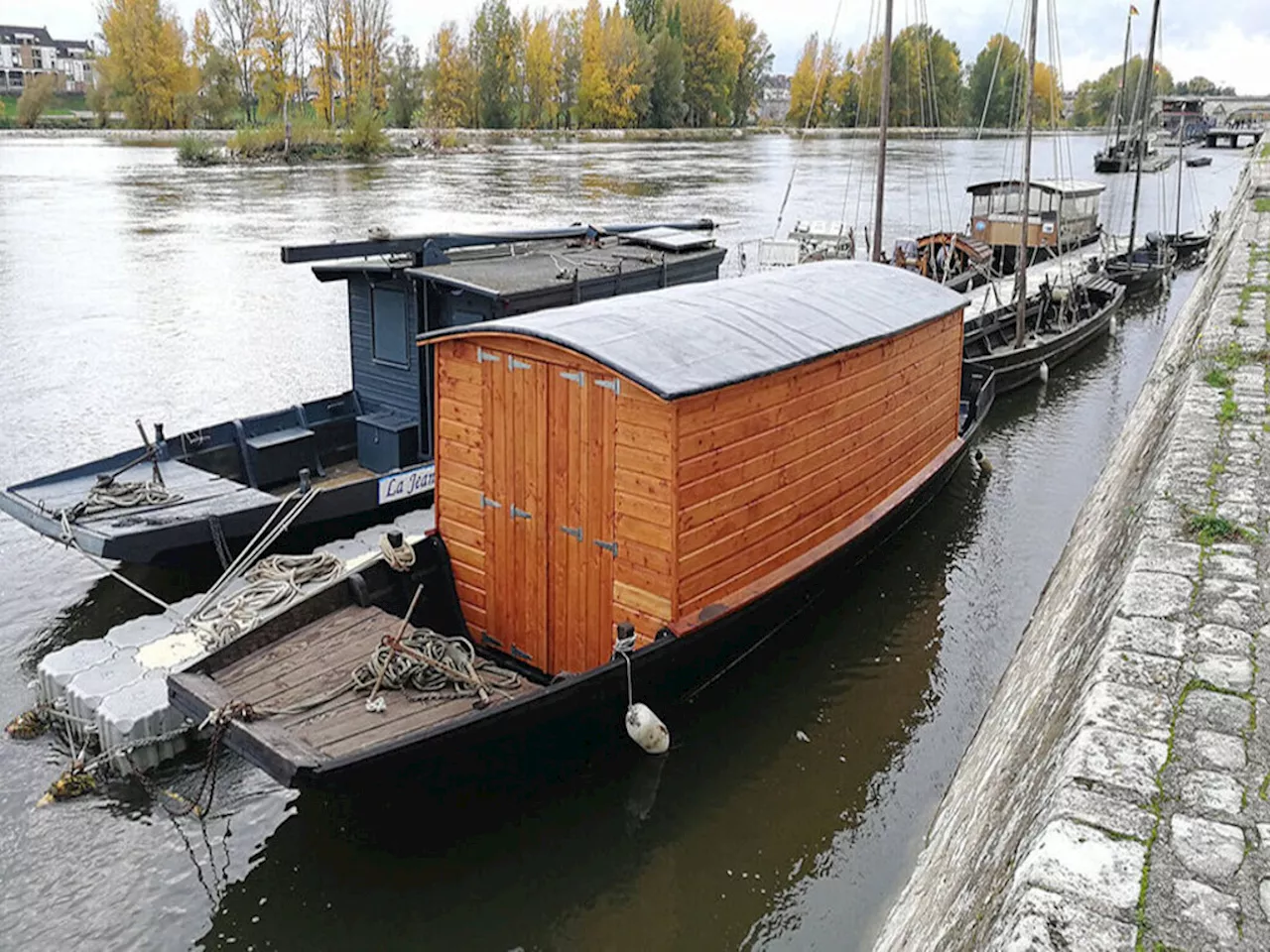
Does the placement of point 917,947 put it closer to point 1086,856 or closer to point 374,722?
point 1086,856

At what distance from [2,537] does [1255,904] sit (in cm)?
1394

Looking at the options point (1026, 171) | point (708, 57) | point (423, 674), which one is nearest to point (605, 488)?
point (423, 674)

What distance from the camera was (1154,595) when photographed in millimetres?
5980

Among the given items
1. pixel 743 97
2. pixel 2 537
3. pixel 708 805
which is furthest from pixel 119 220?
pixel 743 97

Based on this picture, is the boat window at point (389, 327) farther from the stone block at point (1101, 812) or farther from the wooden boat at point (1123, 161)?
the wooden boat at point (1123, 161)

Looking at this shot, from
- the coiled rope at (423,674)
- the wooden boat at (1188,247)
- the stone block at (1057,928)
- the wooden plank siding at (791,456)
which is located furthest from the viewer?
the wooden boat at (1188,247)

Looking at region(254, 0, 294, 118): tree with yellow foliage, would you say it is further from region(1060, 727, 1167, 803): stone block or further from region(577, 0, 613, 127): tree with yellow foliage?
region(1060, 727, 1167, 803): stone block

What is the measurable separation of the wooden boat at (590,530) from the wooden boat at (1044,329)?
39.2 ft

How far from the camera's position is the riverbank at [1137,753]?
364 centimetres

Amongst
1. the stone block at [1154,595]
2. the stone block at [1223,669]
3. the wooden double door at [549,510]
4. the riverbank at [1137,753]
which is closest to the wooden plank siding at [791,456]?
the wooden double door at [549,510]

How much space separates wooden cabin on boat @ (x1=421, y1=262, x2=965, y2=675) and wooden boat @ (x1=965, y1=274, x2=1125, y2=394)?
1173 centimetres

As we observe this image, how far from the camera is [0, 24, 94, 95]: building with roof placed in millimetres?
143250

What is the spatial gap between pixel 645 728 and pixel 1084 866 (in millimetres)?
4187

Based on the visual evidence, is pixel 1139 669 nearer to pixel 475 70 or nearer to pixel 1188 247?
pixel 1188 247
